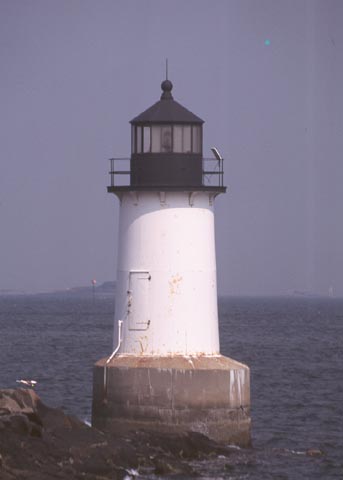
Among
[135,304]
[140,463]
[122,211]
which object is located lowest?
[140,463]

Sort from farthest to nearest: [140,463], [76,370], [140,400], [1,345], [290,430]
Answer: [1,345] → [76,370] → [290,430] → [140,400] → [140,463]

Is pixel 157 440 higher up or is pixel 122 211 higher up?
pixel 122 211

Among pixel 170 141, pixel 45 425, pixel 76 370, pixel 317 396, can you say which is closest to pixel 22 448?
pixel 45 425

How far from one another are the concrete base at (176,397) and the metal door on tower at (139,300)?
756mm

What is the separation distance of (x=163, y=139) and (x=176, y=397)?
5.62m

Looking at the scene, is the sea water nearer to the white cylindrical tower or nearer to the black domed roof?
the white cylindrical tower

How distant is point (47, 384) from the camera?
44.7 m

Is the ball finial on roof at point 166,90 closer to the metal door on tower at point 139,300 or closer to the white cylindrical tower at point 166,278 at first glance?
the white cylindrical tower at point 166,278

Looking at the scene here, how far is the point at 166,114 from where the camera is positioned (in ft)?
98.3

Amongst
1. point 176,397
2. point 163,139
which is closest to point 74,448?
point 176,397

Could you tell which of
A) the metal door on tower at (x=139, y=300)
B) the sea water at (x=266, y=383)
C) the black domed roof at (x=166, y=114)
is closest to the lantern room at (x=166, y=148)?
the black domed roof at (x=166, y=114)

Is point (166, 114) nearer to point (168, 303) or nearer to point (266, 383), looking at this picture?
point (168, 303)

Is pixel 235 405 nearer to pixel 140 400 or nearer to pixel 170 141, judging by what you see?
pixel 140 400

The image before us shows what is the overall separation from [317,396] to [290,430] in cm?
930
